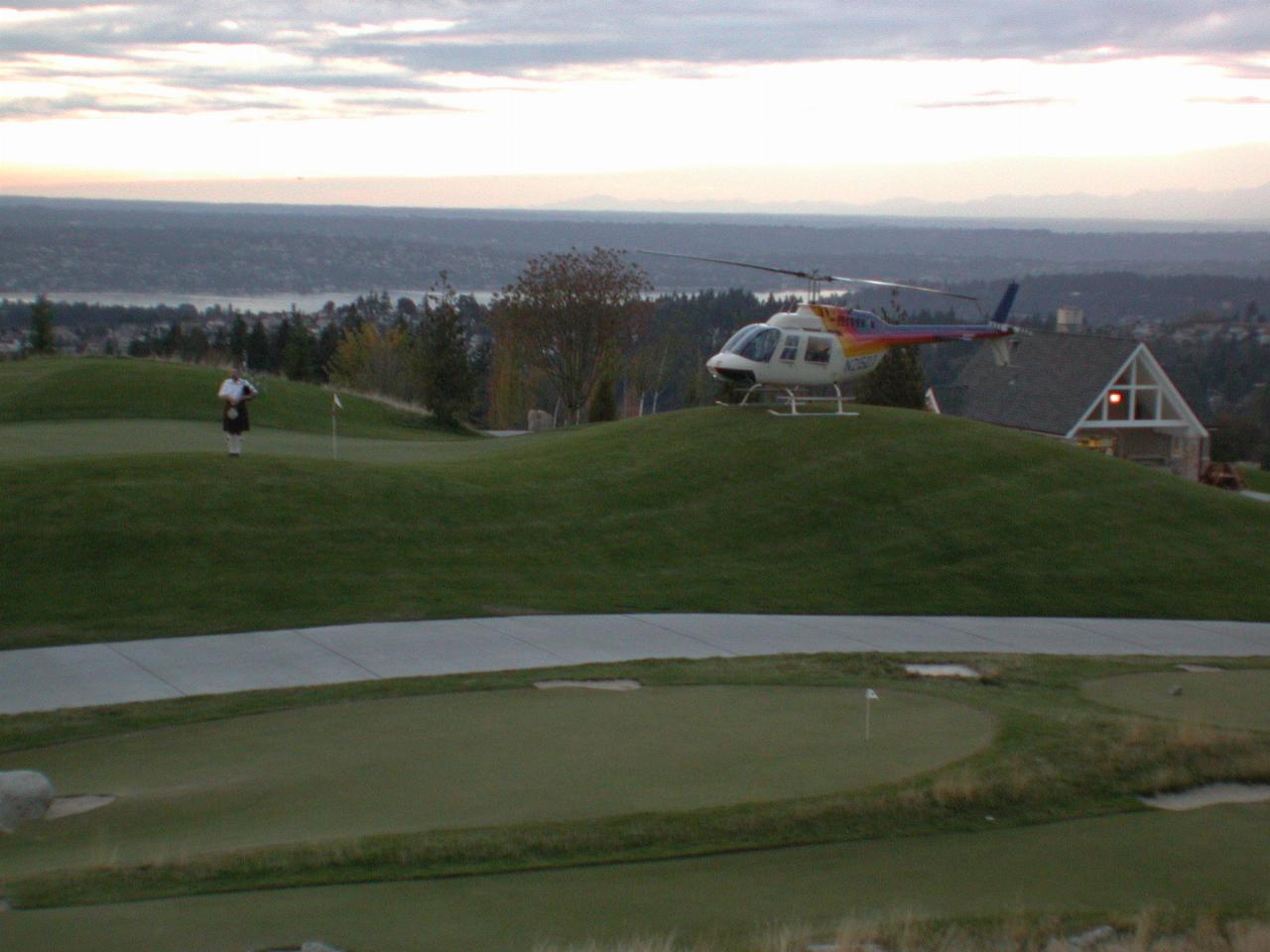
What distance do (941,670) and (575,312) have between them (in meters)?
38.0

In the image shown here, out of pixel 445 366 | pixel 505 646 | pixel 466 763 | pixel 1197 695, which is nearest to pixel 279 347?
pixel 445 366

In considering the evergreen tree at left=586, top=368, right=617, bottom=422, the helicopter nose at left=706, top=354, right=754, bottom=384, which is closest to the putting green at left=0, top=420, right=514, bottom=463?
the helicopter nose at left=706, top=354, right=754, bottom=384

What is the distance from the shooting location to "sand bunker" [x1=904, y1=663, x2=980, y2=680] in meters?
14.5

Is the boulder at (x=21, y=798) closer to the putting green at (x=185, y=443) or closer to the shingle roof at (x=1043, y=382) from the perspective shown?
the putting green at (x=185, y=443)

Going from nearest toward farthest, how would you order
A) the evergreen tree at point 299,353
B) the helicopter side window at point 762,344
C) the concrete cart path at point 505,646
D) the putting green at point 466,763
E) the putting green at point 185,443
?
the putting green at point 466,763
the concrete cart path at point 505,646
the helicopter side window at point 762,344
the putting green at point 185,443
the evergreen tree at point 299,353

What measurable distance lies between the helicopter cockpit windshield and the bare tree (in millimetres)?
23780

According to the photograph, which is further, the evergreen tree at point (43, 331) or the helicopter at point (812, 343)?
the evergreen tree at point (43, 331)

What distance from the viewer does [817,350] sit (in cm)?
2689

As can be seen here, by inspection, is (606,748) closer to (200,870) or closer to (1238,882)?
(200,870)

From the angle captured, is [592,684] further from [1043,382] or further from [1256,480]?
[1256,480]

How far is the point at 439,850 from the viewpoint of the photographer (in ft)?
25.5

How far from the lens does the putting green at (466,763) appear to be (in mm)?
8414

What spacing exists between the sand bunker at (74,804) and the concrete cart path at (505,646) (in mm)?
3755

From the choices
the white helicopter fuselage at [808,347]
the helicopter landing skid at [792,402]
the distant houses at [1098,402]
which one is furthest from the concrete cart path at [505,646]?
the distant houses at [1098,402]
